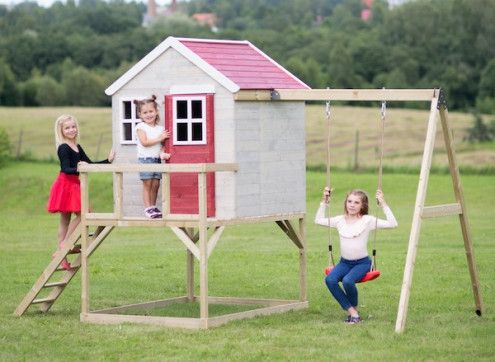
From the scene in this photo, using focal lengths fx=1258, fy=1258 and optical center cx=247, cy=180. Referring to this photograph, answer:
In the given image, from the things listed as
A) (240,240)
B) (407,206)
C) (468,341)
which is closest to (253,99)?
(468,341)

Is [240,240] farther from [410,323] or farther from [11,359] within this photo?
[11,359]

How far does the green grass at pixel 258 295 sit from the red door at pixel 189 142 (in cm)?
153

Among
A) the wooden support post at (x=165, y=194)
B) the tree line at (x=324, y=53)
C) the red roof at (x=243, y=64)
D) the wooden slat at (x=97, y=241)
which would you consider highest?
the tree line at (x=324, y=53)

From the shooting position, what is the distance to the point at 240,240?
83.6 ft

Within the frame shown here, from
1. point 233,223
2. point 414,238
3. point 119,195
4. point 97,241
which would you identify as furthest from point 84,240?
point 414,238

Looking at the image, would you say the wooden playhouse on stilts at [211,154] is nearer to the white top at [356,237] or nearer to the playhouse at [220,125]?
the playhouse at [220,125]

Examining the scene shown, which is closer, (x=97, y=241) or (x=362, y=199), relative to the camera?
(x=362, y=199)

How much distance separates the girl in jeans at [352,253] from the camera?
44.2 feet

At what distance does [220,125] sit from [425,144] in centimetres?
247

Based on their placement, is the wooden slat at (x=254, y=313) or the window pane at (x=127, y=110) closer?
the wooden slat at (x=254, y=313)

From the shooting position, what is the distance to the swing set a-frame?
42.2 feet

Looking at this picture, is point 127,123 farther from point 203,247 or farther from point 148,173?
point 203,247

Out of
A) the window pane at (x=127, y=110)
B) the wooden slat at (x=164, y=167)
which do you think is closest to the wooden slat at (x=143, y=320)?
the wooden slat at (x=164, y=167)

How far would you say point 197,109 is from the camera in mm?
14180
